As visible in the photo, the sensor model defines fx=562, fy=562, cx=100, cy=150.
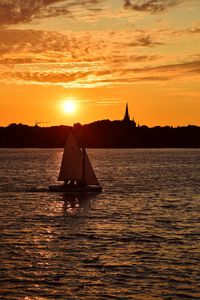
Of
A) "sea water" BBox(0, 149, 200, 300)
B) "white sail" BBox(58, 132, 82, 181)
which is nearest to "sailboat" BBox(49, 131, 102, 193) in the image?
"white sail" BBox(58, 132, 82, 181)

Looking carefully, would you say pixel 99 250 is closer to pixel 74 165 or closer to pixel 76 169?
pixel 76 169

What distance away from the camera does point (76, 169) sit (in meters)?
87.9

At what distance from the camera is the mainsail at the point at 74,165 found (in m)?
87.4

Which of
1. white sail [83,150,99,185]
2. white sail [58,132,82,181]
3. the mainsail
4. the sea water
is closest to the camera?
the sea water

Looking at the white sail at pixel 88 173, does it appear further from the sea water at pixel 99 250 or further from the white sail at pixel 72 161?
the sea water at pixel 99 250

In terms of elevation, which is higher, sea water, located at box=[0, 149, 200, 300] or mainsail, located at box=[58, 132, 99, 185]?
mainsail, located at box=[58, 132, 99, 185]

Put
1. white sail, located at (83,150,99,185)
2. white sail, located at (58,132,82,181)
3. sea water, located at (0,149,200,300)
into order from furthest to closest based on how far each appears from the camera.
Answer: white sail, located at (58,132,82,181) < white sail, located at (83,150,99,185) < sea water, located at (0,149,200,300)

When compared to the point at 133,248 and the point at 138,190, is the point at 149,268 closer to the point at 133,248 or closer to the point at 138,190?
the point at 133,248

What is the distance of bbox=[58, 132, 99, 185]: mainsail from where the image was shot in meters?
87.4

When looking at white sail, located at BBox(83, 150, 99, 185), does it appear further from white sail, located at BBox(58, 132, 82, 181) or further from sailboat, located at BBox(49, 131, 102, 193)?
white sail, located at BBox(58, 132, 82, 181)

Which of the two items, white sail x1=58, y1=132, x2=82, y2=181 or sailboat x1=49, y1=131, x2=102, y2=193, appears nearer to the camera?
sailboat x1=49, y1=131, x2=102, y2=193

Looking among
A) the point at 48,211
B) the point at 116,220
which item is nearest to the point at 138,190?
the point at 48,211

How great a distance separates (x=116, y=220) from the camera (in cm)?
6059

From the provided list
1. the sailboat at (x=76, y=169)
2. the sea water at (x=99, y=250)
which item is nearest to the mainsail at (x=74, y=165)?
the sailboat at (x=76, y=169)
